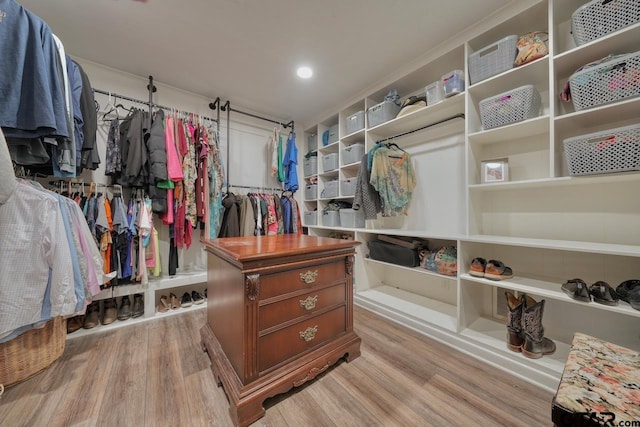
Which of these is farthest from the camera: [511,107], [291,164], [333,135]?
[291,164]

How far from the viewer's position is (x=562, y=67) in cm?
136

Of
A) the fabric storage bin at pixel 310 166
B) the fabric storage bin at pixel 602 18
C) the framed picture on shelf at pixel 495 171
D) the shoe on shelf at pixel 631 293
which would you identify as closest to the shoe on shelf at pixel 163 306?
the fabric storage bin at pixel 310 166

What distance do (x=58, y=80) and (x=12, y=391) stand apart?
173 cm

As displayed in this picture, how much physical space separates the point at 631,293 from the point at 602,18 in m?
1.39

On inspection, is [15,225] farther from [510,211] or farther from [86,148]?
[510,211]

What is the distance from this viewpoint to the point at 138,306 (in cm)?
208

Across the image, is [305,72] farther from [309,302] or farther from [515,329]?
[515,329]

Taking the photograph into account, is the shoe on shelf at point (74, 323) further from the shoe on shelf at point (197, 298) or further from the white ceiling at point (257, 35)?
the white ceiling at point (257, 35)

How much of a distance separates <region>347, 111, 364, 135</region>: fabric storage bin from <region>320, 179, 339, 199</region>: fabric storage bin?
0.65 metres

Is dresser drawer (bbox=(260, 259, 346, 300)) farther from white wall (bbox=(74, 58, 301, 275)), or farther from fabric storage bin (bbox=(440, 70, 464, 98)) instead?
white wall (bbox=(74, 58, 301, 275))

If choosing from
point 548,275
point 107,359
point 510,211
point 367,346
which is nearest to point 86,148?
point 107,359

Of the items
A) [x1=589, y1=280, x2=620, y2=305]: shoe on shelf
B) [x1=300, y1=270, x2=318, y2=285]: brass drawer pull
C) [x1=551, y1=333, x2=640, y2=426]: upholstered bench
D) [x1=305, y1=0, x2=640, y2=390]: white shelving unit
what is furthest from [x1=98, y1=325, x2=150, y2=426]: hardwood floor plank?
[x1=589, y1=280, x2=620, y2=305]: shoe on shelf

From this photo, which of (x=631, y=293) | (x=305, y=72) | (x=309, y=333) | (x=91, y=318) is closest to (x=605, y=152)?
(x=631, y=293)

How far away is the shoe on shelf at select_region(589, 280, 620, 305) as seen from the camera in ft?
3.58
